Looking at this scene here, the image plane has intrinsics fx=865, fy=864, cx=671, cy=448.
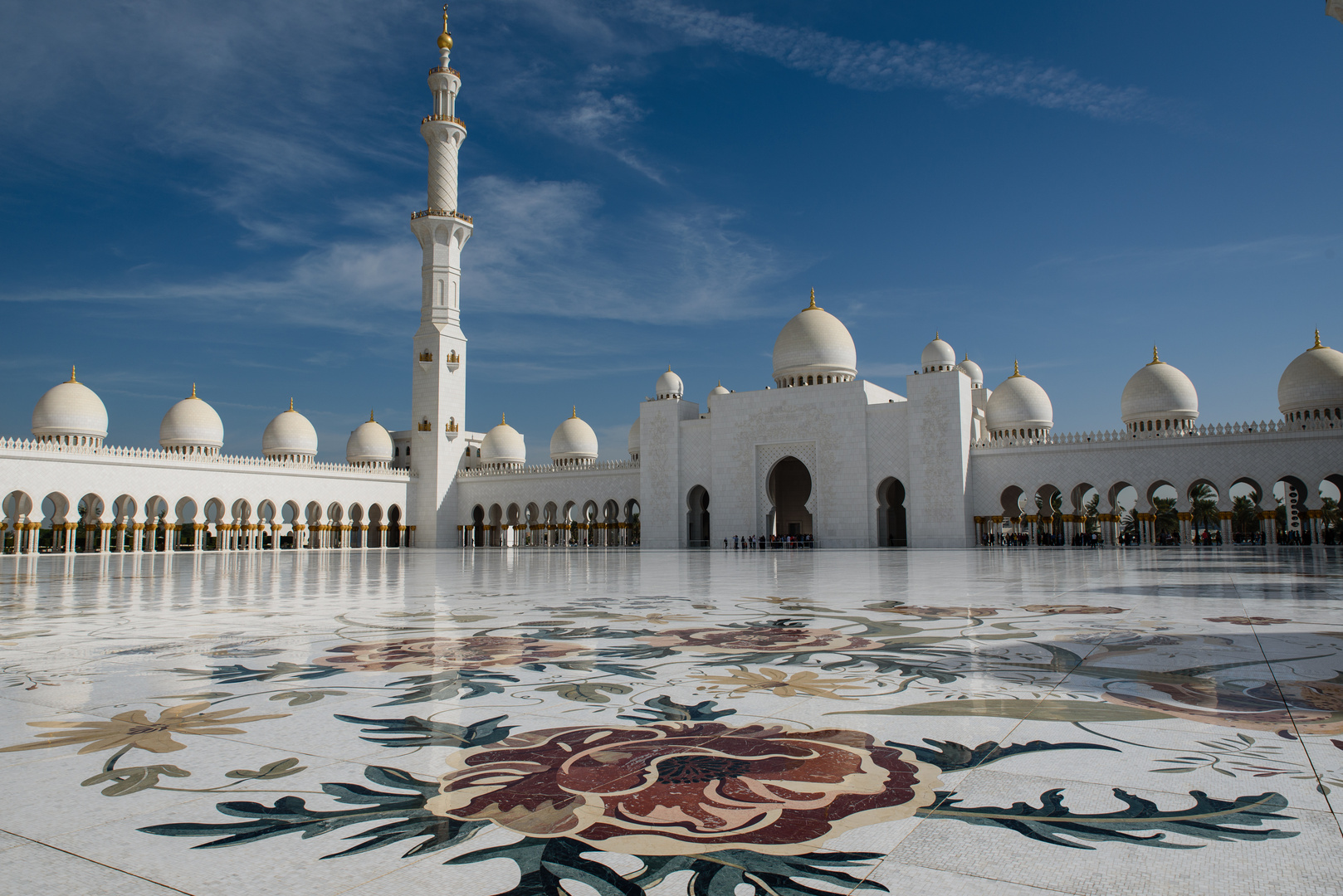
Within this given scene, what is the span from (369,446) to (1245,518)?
38247mm

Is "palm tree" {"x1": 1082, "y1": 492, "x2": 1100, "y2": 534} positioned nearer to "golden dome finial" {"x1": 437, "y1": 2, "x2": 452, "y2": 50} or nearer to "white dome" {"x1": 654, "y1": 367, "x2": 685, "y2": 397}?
"white dome" {"x1": 654, "y1": 367, "x2": 685, "y2": 397}

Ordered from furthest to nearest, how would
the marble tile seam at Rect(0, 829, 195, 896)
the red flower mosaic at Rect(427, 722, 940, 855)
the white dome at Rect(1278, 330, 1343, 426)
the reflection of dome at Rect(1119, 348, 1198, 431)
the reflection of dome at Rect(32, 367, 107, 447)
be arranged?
the reflection of dome at Rect(32, 367, 107, 447), the reflection of dome at Rect(1119, 348, 1198, 431), the white dome at Rect(1278, 330, 1343, 426), the red flower mosaic at Rect(427, 722, 940, 855), the marble tile seam at Rect(0, 829, 195, 896)

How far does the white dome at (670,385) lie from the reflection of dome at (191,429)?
1548cm

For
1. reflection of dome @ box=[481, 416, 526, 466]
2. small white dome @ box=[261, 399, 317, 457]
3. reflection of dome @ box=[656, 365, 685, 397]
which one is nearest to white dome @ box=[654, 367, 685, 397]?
reflection of dome @ box=[656, 365, 685, 397]

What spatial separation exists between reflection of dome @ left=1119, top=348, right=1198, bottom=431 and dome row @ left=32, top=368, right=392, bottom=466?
2635 centimetres

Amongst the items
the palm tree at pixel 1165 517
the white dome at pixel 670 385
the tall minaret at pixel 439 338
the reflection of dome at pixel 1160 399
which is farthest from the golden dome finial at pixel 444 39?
the palm tree at pixel 1165 517

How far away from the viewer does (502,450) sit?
33875 millimetres

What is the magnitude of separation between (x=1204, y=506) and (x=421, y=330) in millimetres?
31330

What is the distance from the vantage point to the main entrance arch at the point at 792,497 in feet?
94.2

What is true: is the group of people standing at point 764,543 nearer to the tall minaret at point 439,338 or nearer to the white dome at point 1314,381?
the tall minaret at point 439,338

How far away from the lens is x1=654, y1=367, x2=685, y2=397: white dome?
31922mm

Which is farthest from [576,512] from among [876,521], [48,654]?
[48,654]

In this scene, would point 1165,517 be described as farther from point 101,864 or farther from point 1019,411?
point 101,864

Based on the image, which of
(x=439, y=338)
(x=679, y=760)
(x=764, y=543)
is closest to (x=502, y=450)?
(x=439, y=338)
